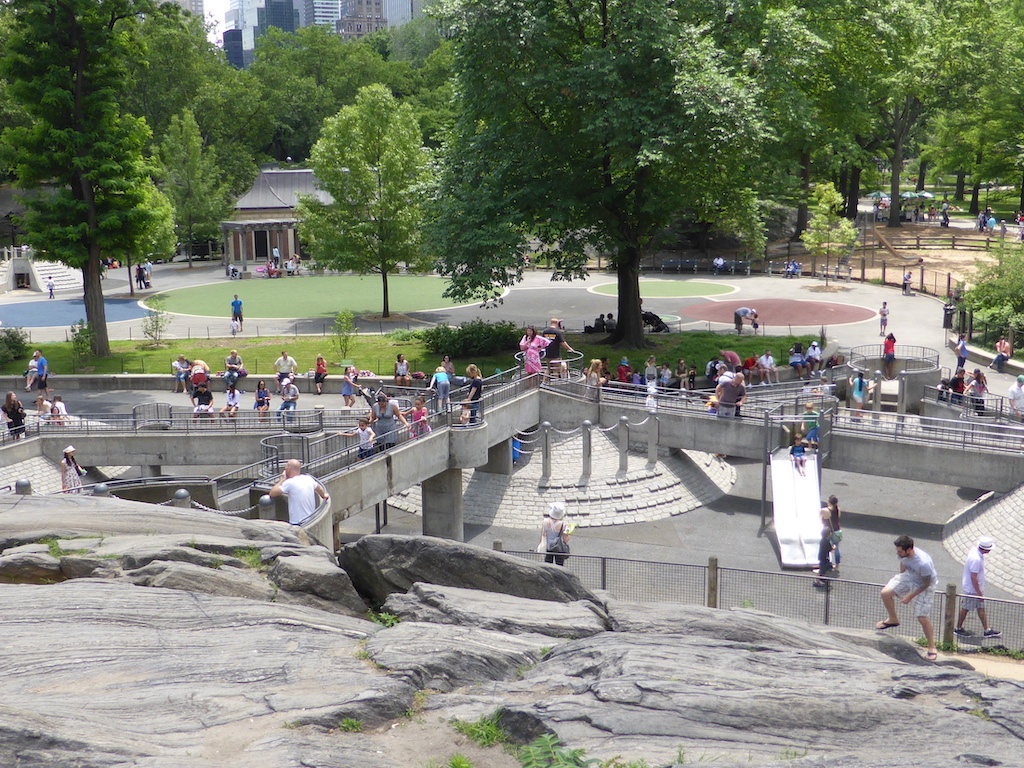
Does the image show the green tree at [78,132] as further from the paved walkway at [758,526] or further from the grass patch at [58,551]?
the grass patch at [58,551]

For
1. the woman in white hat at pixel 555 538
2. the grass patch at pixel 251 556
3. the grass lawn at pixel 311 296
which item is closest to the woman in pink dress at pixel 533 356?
the woman in white hat at pixel 555 538

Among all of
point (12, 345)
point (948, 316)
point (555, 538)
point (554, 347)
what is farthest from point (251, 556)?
point (948, 316)

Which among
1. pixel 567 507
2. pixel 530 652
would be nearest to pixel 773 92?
pixel 567 507

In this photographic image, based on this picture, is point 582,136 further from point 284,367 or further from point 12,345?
point 12,345

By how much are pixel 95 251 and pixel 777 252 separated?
39660 millimetres

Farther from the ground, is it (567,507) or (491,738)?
(491,738)

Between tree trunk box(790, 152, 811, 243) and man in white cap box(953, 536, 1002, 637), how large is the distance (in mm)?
47622

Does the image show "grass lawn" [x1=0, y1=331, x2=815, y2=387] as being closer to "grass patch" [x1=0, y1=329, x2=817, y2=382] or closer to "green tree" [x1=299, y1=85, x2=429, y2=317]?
"grass patch" [x1=0, y1=329, x2=817, y2=382]

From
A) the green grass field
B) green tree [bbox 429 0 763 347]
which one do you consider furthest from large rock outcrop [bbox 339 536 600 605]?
the green grass field

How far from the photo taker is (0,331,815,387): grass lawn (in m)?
37.2

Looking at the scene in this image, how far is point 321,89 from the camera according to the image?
100062 millimetres

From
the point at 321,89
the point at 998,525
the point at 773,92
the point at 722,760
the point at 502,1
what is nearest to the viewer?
the point at 722,760

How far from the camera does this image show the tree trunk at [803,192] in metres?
64.6

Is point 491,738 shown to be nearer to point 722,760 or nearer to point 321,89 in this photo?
point 722,760
